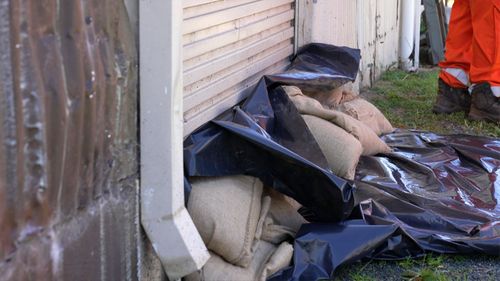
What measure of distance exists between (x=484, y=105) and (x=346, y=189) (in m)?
2.93

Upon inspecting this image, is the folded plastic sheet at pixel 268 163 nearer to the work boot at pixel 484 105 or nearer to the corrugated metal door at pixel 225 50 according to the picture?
the corrugated metal door at pixel 225 50

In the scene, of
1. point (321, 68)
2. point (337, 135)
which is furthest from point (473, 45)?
point (337, 135)

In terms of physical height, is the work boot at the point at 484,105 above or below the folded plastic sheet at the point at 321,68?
below

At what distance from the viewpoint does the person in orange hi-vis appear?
537cm

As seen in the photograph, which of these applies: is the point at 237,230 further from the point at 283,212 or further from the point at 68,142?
the point at 68,142

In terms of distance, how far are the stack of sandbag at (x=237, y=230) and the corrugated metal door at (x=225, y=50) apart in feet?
1.15

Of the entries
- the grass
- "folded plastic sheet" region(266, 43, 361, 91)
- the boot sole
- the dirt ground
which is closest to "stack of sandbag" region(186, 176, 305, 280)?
the dirt ground

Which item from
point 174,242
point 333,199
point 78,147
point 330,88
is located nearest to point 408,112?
point 330,88

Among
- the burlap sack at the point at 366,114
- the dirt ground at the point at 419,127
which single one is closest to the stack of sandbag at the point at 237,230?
the dirt ground at the point at 419,127

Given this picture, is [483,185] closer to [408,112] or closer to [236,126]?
[236,126]

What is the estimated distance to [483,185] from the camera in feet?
12.8

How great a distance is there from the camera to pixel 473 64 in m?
5.58

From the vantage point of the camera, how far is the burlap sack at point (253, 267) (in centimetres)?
277

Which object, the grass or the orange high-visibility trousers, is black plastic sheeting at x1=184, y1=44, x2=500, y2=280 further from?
the orange high-visibility trousers
